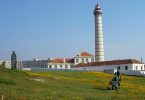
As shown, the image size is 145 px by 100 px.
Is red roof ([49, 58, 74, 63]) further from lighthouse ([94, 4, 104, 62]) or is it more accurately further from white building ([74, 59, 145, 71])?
white building ([74, 59, 145, 71])

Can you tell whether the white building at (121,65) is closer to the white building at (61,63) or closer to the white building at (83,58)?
the white building at (83,58)

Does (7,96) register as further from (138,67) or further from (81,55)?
(81,55)

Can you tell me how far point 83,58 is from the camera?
16075 cm

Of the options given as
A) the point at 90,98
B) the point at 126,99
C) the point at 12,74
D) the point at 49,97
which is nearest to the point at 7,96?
the point at 49,97

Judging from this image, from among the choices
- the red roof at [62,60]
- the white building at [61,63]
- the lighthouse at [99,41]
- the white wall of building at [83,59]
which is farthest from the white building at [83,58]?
the lighthouse at [99,41]

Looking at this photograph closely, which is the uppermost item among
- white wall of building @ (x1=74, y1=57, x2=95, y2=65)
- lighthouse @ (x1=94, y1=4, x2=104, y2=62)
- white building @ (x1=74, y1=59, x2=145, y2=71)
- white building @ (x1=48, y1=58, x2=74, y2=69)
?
lighthouse @ (x1=94, y1=4, x2=104, y2=62)

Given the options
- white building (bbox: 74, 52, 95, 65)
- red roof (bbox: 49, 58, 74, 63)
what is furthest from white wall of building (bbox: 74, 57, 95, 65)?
red roof (bbox: 49, 58, 74, 63)

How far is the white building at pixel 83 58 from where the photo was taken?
159812 mm

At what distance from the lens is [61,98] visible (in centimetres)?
2208

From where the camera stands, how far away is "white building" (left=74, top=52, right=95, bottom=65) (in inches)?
6292

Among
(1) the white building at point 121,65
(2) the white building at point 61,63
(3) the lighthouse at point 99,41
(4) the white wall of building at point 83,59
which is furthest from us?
(2) the white building at point 61,63

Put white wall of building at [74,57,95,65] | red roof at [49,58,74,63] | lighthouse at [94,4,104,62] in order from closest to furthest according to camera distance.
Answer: lighthouse at [94,4,104,62]
white wall of building at [74,57,95,65]
red roof at [49,58,74,63]

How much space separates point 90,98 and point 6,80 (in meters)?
7.36

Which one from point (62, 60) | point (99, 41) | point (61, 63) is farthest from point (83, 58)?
point (99, 41)
